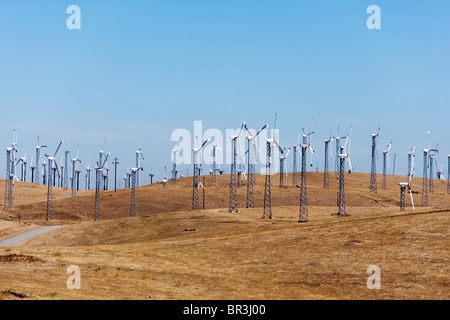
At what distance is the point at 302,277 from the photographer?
50.3 meters

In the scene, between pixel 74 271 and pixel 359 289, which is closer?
pixel 359 289

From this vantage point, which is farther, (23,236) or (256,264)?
(23,236)

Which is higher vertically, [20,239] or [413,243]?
[413,243]

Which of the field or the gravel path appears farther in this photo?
the gravel path

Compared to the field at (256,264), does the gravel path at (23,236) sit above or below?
below

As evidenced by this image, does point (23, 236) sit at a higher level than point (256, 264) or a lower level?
lower

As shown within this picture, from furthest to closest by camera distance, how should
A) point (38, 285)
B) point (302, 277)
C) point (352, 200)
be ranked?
point (352, 200) → point (302, 277) → point (38, 285)

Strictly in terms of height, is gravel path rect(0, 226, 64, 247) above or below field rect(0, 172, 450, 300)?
below

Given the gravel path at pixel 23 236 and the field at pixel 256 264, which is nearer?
the field at pixel 256 264
